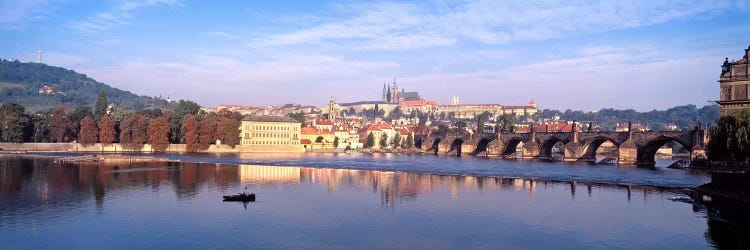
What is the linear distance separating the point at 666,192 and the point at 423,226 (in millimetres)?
21069

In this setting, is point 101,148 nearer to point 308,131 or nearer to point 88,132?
point 88,132

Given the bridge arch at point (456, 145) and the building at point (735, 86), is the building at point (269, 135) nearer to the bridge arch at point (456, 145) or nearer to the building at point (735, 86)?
the bridge arch at point (456, 145)

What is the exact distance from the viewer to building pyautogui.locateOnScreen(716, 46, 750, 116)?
169 ft

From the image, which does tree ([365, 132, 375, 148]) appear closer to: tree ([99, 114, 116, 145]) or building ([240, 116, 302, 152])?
building ([240, 116, 302, 152])

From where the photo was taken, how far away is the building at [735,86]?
5162 centimetres

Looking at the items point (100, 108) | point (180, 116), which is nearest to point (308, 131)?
point (180, 116)

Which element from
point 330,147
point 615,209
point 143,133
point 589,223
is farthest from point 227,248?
point 330,147

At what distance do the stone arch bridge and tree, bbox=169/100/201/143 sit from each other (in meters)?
43.2

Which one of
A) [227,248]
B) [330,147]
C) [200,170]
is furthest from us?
[330,147]

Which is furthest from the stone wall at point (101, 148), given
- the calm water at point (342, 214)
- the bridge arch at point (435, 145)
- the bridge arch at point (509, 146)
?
the calm water at point (342, 214)

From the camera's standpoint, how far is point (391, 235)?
25.0 m

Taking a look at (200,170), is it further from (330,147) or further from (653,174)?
(330,147)

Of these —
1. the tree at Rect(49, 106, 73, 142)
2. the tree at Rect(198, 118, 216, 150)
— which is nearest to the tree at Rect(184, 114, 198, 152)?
the tree at Rect(198, 118, 216, 150)

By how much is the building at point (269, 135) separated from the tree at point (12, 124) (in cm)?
3069
